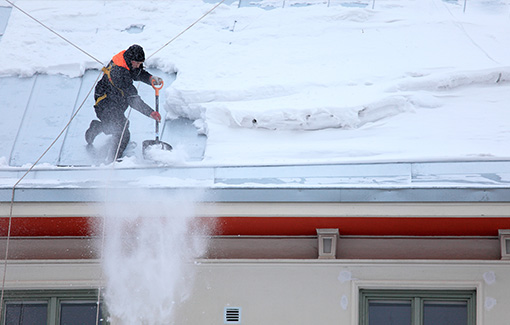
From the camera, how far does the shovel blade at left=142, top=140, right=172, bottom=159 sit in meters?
6.86

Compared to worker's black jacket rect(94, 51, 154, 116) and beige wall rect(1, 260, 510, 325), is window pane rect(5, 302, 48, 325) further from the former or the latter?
worker's black jacket rect(94, 51, 154, 116)

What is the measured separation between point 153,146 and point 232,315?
1.61m

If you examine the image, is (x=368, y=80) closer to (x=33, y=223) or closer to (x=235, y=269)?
(x=235, y=269)

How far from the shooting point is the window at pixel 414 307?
6.92m

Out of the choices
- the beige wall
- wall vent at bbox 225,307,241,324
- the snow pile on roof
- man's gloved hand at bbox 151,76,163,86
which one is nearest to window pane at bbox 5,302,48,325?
the beige wall

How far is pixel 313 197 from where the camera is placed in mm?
6328

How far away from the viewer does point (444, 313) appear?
6.96 meters

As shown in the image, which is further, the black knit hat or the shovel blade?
the black knit hat

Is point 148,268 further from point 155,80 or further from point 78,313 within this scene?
point 155,80

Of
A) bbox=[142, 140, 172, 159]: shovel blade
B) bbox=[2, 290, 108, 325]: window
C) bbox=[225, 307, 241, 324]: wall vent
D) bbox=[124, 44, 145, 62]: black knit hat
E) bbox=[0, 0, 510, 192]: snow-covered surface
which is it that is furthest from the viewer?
bbox=[124, 44, 145, 62]: black knit hat

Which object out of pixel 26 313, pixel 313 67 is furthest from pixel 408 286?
pixel 26 313

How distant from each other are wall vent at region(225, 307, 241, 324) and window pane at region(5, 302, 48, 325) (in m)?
1.64

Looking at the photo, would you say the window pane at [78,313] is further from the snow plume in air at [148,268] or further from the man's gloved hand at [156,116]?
the man's gloved hand at [156,116]

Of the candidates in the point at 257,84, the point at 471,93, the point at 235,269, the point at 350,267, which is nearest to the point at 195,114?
the point at 257,84
